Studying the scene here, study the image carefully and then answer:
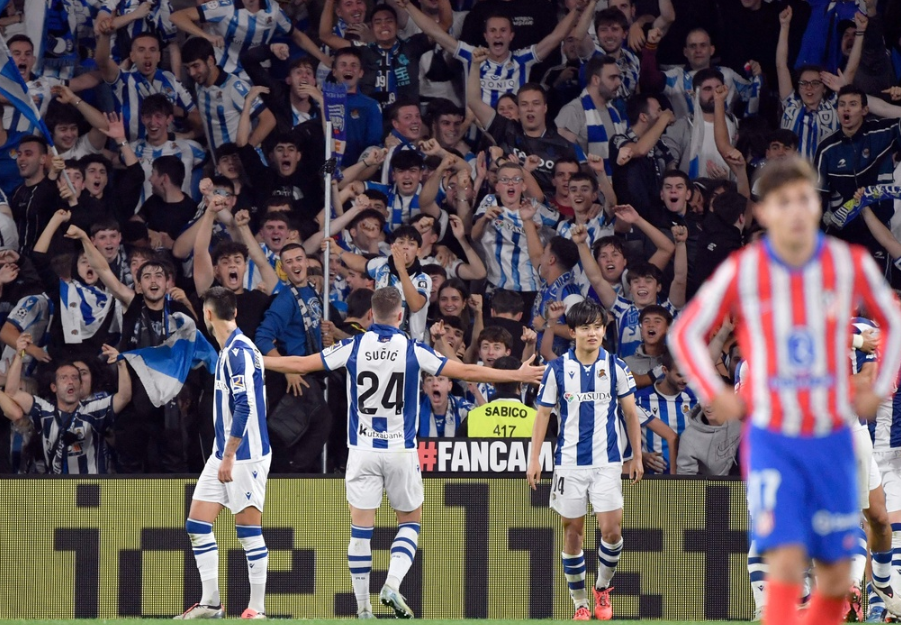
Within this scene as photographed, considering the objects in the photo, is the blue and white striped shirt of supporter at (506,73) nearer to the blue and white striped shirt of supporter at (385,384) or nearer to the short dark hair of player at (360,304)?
the short dark hair of player at (360,304)

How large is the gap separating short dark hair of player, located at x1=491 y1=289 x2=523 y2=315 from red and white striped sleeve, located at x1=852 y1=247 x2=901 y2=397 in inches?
277

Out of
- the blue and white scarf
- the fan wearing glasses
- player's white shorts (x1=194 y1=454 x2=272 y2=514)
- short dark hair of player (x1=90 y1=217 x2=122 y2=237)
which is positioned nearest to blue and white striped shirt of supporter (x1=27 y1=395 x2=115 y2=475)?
short dark hair of player (x1=90 y1=217 x2=122 y2=237)

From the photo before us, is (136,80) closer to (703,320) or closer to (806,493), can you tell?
(703,320)

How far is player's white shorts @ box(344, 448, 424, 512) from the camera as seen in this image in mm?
9008

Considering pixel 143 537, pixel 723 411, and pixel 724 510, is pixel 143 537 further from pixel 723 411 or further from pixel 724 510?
pixel 723 411

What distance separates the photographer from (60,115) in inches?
526

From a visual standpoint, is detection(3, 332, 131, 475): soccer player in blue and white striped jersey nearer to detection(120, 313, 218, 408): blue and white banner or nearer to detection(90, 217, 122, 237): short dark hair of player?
detection(120, 313, 218, 408): blue and white banner

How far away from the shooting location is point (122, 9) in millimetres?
14109

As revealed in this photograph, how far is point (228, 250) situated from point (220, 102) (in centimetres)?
259

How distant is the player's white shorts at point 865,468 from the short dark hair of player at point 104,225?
697 centimetres

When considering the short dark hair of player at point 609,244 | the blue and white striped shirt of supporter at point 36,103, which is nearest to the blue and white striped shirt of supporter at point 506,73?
the short dark hair of player at point 609,244

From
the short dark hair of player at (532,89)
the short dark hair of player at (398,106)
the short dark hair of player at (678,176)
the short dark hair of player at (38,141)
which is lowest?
the short dark hair of player at (678,176)

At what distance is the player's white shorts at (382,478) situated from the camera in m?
9.01

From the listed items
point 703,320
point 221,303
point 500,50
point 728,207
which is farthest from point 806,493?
point 500,50
